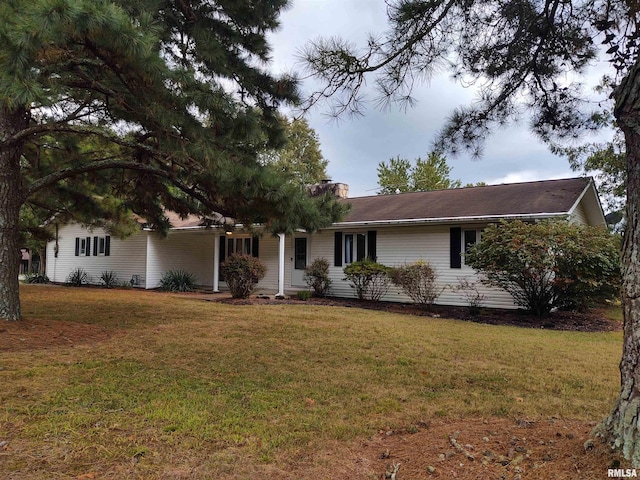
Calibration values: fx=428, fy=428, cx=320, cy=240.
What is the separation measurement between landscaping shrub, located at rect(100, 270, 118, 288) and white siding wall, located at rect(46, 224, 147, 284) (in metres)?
0.17

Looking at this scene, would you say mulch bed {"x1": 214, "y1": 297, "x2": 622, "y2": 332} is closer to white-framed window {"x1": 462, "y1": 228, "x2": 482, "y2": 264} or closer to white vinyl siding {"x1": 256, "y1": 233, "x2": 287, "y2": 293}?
white-framed window {"x1": 462, "y1": 228, "x2": 482, "y2": 264}

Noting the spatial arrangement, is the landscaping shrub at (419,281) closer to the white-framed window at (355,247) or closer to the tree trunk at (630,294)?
the white-framed window at (355,247)

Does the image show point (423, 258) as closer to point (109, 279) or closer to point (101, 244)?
point (109, 279)

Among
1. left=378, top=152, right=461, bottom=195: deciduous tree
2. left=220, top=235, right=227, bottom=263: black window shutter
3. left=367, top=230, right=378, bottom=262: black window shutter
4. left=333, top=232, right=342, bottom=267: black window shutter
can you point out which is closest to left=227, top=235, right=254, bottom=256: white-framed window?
left=220, top=235, right=227, bottom=263: black window shutter

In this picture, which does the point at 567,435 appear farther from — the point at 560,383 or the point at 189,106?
the point at 189,106

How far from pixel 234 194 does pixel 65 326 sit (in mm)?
3972

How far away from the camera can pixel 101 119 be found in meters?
8.76

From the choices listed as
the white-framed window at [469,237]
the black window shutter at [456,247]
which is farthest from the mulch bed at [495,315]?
the white-framed window at [469,237]

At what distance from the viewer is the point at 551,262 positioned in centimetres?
988

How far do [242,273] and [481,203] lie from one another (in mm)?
7955

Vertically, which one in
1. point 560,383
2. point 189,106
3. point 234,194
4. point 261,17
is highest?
point 261,17

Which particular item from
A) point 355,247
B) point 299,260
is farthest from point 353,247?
point 299,260

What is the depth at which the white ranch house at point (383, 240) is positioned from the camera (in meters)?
12.7

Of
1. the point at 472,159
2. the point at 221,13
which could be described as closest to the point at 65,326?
the point at 221,13
